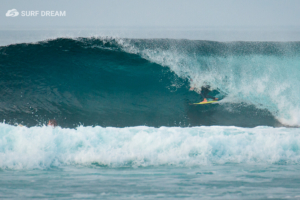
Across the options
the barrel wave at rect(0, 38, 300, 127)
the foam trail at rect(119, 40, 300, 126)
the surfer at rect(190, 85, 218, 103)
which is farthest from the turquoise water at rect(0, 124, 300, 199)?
the foam trail at rect(119, 40, 300, 126)

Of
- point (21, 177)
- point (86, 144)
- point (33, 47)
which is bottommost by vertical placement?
point (21, 177)

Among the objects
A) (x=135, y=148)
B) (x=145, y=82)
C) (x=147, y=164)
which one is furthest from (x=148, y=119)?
(x=147, y=164)

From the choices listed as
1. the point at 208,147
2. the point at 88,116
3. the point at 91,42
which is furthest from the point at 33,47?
the point at 208,147

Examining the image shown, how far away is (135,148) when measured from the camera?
16.8 feet

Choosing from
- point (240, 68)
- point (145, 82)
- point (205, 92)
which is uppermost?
point (240, 68)

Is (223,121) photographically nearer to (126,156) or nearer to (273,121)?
Result: (273,121)

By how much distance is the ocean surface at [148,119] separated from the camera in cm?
393

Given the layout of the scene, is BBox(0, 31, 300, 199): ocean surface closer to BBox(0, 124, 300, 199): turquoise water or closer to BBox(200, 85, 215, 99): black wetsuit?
BBox(0, 124, 300, 199): turquoise water

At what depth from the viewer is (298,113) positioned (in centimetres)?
838

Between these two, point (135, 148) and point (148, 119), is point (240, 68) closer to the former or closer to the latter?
point (148, 119)

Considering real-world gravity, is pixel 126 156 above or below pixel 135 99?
below

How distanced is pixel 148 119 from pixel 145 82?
1.55 metres

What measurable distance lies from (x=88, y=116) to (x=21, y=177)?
3.68m

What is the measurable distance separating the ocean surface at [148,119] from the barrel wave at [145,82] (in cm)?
3
